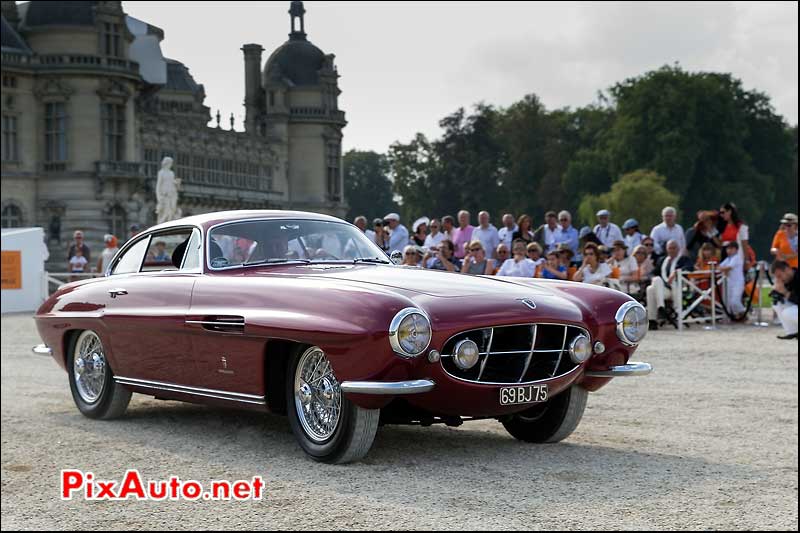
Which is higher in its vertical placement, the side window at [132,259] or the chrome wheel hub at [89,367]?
the side window at [132,259]

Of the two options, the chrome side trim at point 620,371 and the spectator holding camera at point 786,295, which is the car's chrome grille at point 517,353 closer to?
the chrome side trim at point 620,371

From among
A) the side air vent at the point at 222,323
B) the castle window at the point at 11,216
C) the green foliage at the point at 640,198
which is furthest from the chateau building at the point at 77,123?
the side air vent at the point at 222,323

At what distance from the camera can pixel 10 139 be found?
60.6m

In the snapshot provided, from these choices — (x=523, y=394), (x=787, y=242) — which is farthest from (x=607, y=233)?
(x=523, y=394)

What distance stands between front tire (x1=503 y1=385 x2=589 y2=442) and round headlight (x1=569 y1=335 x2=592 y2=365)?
662mm

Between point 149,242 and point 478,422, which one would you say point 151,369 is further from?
point 478,422

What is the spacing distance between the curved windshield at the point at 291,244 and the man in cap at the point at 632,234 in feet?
41.4

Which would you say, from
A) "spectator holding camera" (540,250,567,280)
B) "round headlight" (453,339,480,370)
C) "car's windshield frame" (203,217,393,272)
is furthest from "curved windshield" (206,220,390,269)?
"spectator holding camera" (540,250,567,280)

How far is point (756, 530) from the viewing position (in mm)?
6875

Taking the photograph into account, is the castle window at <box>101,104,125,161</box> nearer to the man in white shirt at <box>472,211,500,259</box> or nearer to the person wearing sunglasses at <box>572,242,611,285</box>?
the person wearing sunglasses at <box>572,242,611,285</box>

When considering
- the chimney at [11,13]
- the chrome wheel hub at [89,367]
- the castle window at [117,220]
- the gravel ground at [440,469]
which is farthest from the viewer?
the castle window at [117,220]

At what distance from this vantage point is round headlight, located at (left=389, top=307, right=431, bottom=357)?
7.52 m

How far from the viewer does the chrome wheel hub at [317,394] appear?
7.93 meters

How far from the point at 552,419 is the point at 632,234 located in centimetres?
1267
